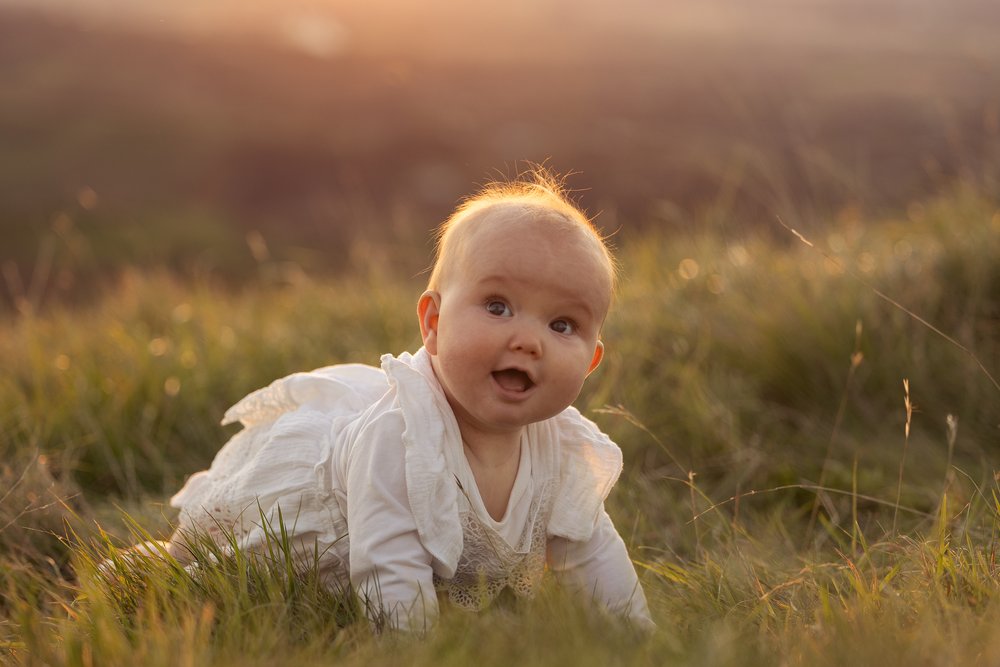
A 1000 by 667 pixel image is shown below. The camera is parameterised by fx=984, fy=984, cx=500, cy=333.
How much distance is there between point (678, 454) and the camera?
3.66 metres

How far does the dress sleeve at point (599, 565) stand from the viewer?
240 centimetres

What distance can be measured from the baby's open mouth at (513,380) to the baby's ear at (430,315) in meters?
0.20

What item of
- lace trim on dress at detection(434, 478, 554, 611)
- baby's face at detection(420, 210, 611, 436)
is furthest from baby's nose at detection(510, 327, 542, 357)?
lace trim on dress at detection(434, 478, 554, 611)

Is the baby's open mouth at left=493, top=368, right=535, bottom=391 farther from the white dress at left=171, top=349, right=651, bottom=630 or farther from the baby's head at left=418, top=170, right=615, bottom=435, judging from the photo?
the white dress at left=171, top=349, right=651, bottom=630

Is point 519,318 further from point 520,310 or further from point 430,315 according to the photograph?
point 430,315

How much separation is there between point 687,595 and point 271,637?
3.25 ft

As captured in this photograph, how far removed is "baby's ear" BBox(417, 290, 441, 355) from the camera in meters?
2.28

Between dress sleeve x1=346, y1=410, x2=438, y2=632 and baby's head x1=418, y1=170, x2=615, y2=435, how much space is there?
20cm

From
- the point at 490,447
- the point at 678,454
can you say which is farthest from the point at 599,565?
the point at 678,454

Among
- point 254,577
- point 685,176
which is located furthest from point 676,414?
point 685,176

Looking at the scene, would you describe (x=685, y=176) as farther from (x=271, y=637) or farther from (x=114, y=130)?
(x=271, y=637)

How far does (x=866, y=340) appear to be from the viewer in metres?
3.94

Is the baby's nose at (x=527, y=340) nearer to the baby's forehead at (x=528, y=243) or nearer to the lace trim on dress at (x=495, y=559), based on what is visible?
the baby's forehead at (x=528, y=243)

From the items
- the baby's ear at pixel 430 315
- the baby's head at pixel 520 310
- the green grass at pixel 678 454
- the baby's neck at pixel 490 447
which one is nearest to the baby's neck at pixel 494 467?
the baby's neck at pixel 490 447
